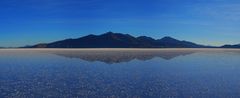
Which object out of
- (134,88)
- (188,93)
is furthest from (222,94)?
(134,88)

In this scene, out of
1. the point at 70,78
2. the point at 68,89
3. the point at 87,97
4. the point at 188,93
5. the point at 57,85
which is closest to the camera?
the point at 87,97

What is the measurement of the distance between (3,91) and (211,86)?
481 inches

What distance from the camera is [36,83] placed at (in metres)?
22.2

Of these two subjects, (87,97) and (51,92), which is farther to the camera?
(51,92)

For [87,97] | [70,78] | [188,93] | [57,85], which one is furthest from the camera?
[70,78]

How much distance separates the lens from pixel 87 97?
17.4m

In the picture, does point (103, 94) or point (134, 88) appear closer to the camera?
point (103, 94)

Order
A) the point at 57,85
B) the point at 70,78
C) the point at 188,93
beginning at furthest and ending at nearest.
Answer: the point at 70,78
the point at 57,85
the point at 188,93

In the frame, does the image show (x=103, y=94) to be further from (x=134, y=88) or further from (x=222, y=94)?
(x=222, y=94)

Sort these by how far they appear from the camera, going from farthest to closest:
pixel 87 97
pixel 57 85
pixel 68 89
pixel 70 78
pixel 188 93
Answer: pixel 70 78 < pixel 57 85 < pixel 68 89 < pixel 188 93 < pixel 87 97

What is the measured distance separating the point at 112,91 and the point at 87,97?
199 centimetres

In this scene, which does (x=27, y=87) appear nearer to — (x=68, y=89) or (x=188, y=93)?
(x=68, y=89)

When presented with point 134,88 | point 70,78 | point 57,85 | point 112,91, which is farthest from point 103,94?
point 70,78

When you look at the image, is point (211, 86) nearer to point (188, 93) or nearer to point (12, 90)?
point (188, 93)
